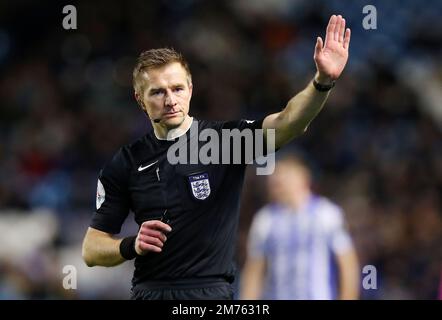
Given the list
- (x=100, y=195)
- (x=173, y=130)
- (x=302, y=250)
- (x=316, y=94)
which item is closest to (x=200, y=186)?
(x=173, y=130)

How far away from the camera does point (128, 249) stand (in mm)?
4660

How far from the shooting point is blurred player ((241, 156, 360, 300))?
7.16 metres

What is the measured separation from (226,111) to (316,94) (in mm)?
6702

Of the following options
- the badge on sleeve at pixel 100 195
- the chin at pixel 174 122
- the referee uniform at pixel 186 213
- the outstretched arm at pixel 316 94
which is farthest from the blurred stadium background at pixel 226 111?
the outstretched arm at pixel 316 94

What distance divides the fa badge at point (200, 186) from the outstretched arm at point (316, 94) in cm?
39

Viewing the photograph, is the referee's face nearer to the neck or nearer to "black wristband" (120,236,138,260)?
the neck

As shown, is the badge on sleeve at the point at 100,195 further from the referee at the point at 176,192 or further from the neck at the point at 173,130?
the neck at the point at 173,130

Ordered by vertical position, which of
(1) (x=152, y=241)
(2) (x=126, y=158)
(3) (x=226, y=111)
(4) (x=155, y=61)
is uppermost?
(3) (x=226, y=111)

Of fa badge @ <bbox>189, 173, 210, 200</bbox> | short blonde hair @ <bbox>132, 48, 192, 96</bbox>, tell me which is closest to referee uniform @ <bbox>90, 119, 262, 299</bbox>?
fa badge @ <bbox>189, 173, 210, 200</bbox>

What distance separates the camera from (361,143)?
1079cm

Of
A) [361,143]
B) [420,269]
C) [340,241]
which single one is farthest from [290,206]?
[361,143]

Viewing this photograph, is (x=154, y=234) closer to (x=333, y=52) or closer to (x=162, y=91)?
(x=162, y=91)

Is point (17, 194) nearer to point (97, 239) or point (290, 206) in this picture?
point (290, 206)
